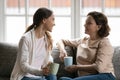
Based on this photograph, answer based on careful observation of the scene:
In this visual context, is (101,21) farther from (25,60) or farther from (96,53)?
(25,60)

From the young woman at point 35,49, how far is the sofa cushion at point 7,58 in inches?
28.0

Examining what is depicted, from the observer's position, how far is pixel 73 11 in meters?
3.80

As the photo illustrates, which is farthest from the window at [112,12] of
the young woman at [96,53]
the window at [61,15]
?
the young woman at [96,53]

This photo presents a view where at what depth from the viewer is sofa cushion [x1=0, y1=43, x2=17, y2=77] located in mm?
3498

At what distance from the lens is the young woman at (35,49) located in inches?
105

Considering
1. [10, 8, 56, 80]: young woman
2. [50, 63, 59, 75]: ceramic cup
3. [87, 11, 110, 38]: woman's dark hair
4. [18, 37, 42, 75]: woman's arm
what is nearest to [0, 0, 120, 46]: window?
[87, 11, 110, 38]: woman's dark hair

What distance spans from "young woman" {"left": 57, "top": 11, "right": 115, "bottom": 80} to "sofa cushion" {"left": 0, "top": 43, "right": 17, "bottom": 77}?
0.90 m

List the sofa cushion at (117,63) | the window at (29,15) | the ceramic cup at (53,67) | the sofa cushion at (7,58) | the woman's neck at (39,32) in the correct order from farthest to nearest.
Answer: the window at (29,15) → the sofa cushion at (7,58) → the sofa cushion at (117,63) → the woman's neck at (39,32) → the ceramic cup at (53,67)

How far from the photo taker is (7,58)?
3.52 m

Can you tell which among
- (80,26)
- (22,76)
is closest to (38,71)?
(22,76)

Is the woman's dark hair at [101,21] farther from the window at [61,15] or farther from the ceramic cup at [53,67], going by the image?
the window at [61,15]

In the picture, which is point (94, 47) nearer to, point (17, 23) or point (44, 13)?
point (44, 13)

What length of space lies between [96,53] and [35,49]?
0.58 metres

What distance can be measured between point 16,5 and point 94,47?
5.06ft
